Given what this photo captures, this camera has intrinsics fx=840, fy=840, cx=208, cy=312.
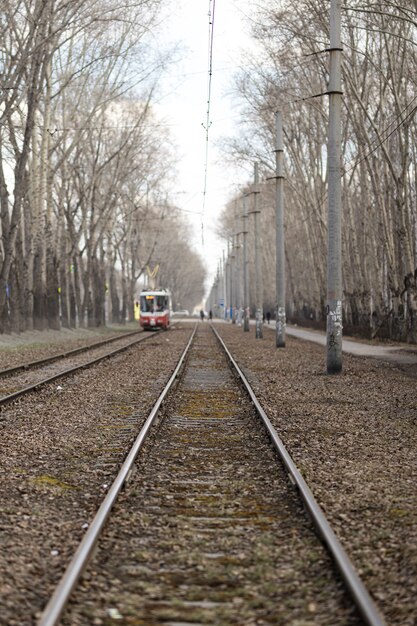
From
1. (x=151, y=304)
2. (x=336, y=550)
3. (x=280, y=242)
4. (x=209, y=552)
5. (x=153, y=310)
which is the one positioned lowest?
(x=209, y=552)

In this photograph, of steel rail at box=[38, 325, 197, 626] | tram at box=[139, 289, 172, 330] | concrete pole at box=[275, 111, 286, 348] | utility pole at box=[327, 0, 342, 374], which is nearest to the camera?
steel rail at box=[38, 325, 197, 626]

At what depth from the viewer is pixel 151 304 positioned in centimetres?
5172

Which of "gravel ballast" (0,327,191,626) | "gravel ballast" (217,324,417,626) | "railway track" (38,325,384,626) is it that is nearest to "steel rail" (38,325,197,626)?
"railway track" (38,325,384,626)

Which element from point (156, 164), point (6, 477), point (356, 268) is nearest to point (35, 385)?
point (6, 477)

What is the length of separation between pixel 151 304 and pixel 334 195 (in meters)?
34.5

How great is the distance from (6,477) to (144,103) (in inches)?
1333

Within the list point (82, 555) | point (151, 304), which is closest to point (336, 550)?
point (82, 555)

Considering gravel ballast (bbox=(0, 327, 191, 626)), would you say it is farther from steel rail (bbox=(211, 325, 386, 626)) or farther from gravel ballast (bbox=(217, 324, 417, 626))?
gravel ballast (bbox=(217, 324, 417, 626))

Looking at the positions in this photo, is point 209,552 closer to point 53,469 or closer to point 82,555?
point 82,555

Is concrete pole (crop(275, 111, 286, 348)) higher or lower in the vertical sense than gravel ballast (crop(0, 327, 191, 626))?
higher

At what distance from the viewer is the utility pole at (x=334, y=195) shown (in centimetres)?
1773

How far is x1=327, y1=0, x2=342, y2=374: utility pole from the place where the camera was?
698 inches

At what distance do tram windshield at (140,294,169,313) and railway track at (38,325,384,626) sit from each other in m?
42.6

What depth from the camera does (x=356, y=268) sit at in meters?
38.8
